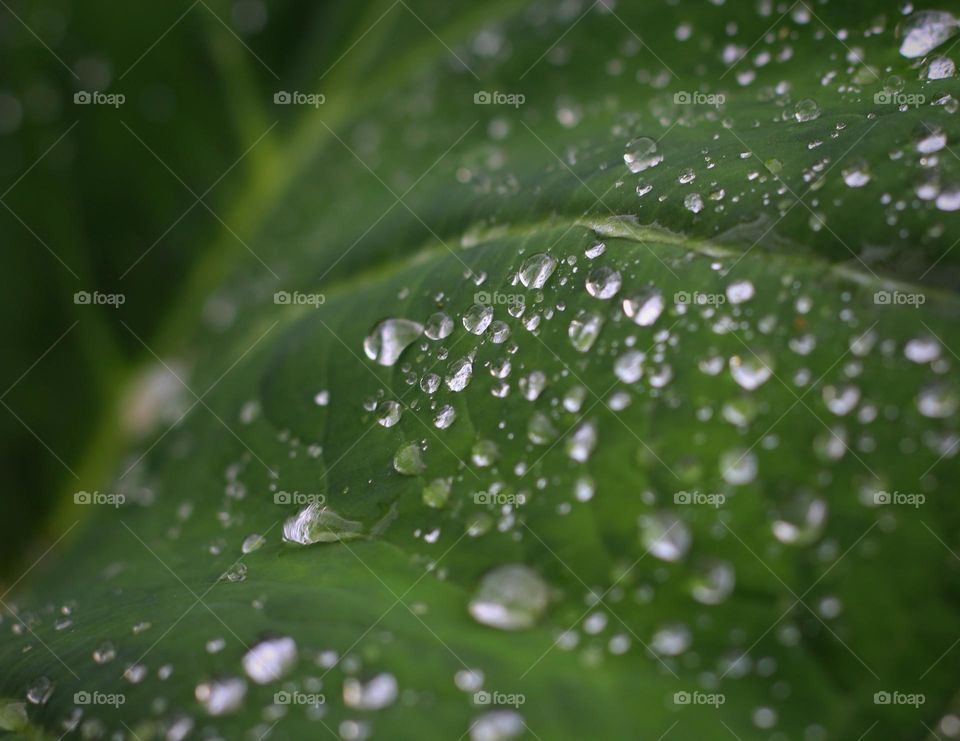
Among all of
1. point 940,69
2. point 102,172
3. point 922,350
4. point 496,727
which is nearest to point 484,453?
point 496,727

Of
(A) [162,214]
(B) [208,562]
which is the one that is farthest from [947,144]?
(A) [162,214]

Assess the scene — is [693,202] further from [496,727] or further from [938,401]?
[496,727]

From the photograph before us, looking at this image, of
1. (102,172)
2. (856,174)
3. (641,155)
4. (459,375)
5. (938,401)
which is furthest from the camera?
(102,172)

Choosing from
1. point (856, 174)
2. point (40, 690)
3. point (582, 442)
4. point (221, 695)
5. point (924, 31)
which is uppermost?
point (924, 31)

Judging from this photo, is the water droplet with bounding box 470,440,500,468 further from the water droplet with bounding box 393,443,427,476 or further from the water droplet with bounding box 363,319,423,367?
the water droplet with bounding box 363,319,423,367

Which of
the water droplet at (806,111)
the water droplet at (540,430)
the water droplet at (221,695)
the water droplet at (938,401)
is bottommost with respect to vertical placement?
the water droplet at (221,695)

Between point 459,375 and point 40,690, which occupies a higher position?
point 459,375

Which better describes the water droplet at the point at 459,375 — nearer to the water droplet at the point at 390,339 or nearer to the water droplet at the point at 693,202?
the water droplet at the point at 390,339

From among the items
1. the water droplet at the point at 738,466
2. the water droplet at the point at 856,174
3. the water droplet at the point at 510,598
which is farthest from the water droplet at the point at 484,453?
the water droplet at the point at 856,174
